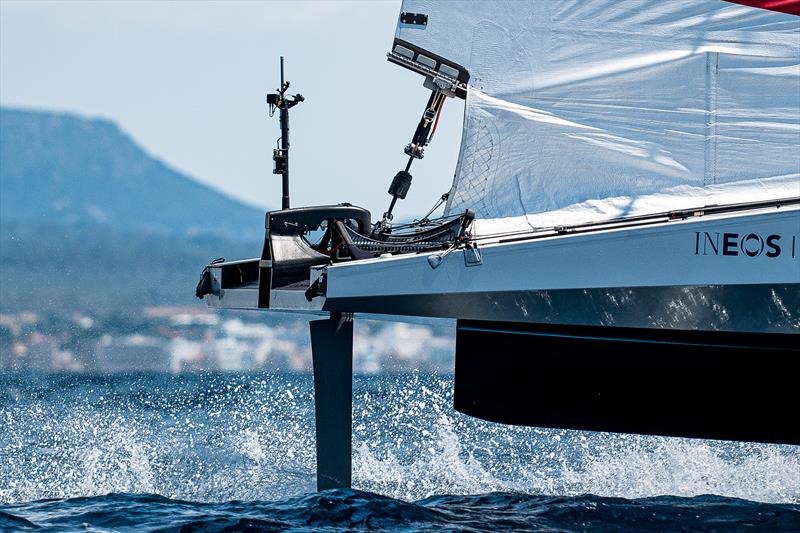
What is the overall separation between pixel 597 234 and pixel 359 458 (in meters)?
4.00

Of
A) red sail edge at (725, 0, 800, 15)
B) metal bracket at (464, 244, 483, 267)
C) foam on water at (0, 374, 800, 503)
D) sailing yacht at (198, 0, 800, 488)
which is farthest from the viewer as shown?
foam on water at (0, 374, 800, 503)

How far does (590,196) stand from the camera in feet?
26.0

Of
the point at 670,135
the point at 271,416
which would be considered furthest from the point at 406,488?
the point at 271,416

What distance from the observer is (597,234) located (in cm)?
720

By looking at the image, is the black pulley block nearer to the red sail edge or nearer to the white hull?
the white hull

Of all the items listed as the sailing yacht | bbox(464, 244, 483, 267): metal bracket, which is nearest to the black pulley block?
the sailing yacht

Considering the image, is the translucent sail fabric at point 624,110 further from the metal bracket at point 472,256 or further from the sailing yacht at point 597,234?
the metal bracket at point 472,256

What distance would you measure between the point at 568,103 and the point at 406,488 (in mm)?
3074

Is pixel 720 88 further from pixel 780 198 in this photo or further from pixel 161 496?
pixel 161 496

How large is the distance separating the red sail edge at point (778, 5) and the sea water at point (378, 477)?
3.19 meters

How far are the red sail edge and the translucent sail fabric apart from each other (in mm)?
32

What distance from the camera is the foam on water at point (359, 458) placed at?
9.20 meters

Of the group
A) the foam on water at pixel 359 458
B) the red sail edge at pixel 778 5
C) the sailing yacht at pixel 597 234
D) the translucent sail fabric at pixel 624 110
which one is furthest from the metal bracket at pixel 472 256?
the red sail edge at pixel 778 5

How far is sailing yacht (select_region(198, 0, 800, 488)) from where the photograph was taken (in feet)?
23.6
